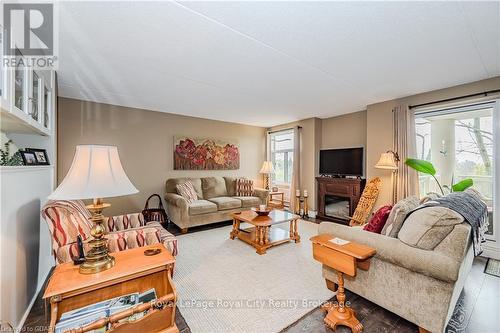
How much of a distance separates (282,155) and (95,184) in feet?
17.7

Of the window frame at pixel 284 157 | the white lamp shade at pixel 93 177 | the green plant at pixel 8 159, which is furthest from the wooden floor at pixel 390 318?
the window frame at pixel 284 157

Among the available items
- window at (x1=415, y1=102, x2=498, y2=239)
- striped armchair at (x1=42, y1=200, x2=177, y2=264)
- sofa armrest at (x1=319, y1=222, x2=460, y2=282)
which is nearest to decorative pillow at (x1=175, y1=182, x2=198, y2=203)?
striped armchair at (x1=42, y1=200, x2=177, y2=264)

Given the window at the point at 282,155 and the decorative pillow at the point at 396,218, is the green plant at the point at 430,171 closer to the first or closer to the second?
the decorative pillow at the point at 396,218

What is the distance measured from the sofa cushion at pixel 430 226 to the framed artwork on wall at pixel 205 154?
4.38 metres

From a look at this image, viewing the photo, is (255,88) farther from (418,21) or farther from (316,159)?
(316,159)

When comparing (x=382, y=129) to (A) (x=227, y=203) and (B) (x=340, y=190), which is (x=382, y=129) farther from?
(A) (x=227, y=203)

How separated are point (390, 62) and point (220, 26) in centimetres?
196

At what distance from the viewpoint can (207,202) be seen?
4.34m

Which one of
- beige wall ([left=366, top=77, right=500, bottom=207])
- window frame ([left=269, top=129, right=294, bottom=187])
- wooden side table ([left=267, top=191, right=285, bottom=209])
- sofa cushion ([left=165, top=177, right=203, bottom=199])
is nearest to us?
beige wall ([left=366, top=77, right=500, bottom=207])

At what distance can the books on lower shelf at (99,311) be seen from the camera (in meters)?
1.24

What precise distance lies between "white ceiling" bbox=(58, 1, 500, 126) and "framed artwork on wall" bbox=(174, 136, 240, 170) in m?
1.46

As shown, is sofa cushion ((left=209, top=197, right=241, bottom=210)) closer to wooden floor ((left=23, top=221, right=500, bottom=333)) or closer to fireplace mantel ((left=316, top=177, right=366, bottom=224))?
fireplace mantel ((left=316, top=177, right=366, bottom=224))

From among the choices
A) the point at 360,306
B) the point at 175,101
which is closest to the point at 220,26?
the point at 175,101

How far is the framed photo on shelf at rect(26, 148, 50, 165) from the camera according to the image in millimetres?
2414
